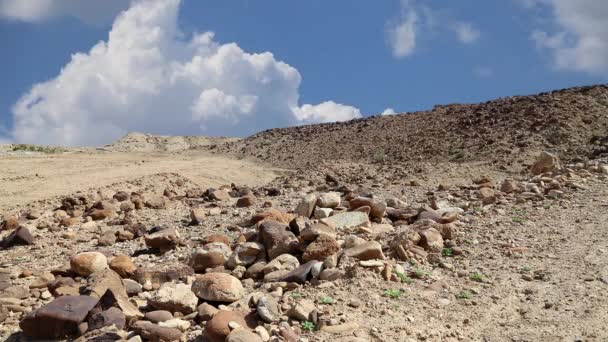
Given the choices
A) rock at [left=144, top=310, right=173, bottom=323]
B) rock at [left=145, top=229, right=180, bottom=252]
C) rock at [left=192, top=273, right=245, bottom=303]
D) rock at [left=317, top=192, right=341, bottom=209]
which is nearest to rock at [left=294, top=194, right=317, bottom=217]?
rock at [left=317, top=192, right=341, bottom=209]

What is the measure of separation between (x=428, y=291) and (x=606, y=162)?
7777 mm

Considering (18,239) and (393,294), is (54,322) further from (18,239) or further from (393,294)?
(18,239)

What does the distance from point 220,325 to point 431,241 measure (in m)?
2.77

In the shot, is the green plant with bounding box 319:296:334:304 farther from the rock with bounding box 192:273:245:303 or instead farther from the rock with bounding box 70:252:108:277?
the rock with bounding box 70:252:108:277

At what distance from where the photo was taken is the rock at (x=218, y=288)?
4426 millimetres

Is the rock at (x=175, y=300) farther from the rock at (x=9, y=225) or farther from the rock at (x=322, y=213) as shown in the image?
the rock at (x=9, y=225)

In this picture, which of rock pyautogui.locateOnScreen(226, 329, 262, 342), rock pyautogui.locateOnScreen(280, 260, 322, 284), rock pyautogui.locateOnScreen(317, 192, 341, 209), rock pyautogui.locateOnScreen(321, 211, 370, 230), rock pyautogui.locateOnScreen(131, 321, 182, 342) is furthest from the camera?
rock pyautogui.locateOnScreen(317, 192, 341, 209)

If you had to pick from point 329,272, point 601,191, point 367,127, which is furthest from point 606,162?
point 367,127

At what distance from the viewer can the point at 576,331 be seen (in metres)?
4.20

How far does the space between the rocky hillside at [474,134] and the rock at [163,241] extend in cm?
994

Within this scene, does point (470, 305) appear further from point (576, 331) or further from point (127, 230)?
point (127, 230)

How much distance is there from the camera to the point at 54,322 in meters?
4.19

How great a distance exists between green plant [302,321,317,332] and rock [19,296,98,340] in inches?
64.5

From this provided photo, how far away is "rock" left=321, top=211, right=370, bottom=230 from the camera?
21.8 ft
